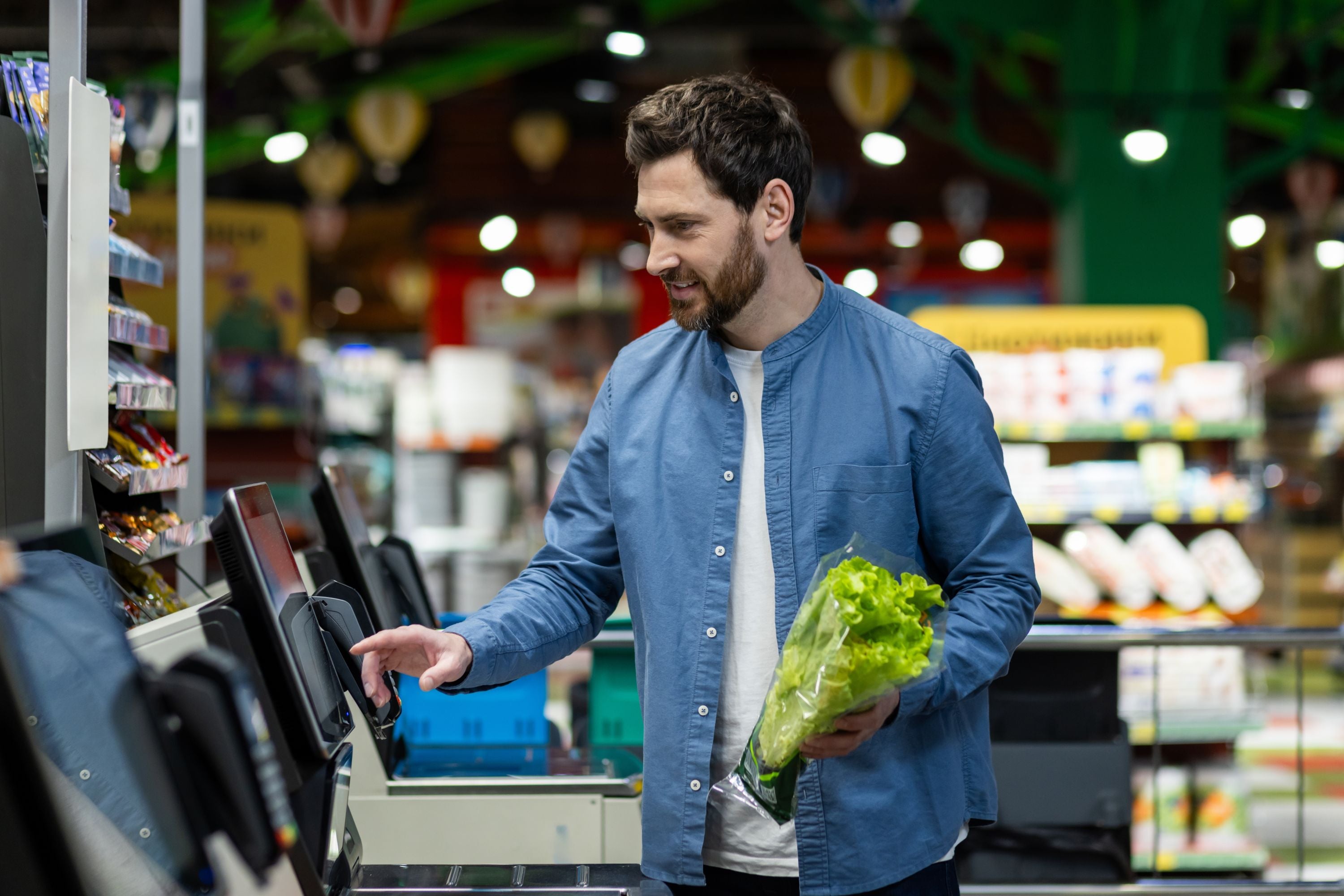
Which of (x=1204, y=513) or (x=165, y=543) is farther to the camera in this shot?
(x=1204, y=513)

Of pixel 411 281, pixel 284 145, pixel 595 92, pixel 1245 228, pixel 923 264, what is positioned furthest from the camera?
pixel 411 281

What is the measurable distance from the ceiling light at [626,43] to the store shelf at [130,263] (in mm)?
6086

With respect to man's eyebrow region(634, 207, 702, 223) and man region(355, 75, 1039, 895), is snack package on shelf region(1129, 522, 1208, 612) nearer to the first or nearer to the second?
man region(355, 75, 1039, 895)

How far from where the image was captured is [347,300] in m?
25.4

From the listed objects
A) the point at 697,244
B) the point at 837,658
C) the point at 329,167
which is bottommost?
the point at 837,658

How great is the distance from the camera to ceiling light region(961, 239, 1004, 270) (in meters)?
13.8

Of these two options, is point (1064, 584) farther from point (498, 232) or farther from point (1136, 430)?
point (498, 232)

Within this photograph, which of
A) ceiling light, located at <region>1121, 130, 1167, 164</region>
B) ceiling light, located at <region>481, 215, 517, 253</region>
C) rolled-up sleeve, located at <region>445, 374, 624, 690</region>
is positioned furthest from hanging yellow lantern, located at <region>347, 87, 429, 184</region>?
rolled-up sleeve, located at <region>445, 374, 624, 690</region>

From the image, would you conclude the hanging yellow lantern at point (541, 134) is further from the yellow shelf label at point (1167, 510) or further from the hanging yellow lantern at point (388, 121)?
the yellow shelf label at point (1167, 510)

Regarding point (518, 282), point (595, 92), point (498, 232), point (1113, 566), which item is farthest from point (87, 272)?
point (518, 282)

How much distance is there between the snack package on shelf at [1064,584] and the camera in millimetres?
5188

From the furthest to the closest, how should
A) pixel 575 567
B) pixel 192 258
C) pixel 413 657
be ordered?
pixel 192 258 < pixel 575 567 < pixel 413 657

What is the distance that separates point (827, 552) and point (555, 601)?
41cm

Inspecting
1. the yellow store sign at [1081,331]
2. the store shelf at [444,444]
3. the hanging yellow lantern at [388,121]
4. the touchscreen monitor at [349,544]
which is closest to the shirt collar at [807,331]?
the touchscreen monitor at [349,544]
